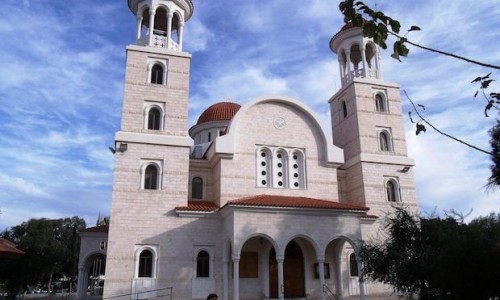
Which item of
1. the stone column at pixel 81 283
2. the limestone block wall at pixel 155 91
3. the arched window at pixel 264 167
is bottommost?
the stone column at pixel 81 283

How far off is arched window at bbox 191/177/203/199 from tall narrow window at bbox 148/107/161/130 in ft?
10.7

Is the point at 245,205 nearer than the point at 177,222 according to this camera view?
Yes

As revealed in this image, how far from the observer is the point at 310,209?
60.3 ft

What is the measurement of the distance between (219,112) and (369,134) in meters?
10.6

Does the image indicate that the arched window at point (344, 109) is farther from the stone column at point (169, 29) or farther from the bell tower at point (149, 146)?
the stone column at point (169, 29)

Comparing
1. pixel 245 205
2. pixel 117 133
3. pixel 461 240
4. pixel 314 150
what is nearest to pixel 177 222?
pixel 245 205

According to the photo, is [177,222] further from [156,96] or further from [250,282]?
[156,96]

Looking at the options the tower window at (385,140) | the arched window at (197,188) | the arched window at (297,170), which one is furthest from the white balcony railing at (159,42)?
the tower window at (385,140)

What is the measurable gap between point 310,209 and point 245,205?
2.84 meters

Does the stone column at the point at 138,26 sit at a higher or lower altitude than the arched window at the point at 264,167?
higher

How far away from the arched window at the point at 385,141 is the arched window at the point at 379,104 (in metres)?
1.42

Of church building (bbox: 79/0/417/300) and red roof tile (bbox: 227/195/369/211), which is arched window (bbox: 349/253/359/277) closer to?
church building (bbox: 79/0/417/300)

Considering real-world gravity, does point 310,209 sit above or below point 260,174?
below

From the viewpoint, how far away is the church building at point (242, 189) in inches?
719
